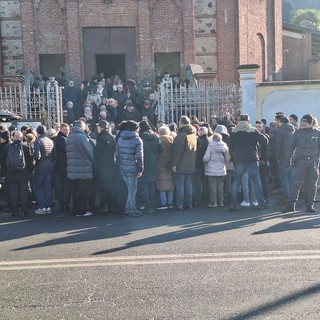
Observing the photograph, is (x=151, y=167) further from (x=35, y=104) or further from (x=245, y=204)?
(x=35, y=104)

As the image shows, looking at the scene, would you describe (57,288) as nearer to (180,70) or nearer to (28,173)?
(28,173)

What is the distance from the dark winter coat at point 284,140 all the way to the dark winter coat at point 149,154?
104 inches

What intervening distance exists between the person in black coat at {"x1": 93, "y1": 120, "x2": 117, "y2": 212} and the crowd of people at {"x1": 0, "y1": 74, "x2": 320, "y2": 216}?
20mm

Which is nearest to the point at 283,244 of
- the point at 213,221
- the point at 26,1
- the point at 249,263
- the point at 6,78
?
the point at 249,263

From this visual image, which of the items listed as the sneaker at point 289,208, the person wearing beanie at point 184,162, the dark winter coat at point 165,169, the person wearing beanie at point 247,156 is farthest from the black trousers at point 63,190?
the sneaker at point 289,208

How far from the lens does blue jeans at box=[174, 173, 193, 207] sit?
416 inches

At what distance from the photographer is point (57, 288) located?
18.6 ft

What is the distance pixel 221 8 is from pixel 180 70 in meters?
3.57

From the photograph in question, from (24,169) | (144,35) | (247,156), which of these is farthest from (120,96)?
(247,156)

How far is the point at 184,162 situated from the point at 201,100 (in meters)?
6.55

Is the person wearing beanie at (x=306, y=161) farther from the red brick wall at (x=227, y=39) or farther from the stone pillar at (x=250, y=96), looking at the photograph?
the red brick wall at (x=227, y=39)

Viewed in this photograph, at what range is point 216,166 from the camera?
1078cm

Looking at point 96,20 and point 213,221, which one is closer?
point 213,221

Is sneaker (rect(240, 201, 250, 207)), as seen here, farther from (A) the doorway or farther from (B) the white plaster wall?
(A) the doorway
